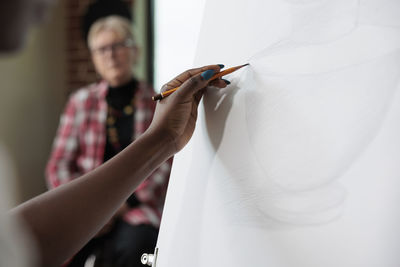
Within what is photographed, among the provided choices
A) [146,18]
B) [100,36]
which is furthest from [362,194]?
[146,18]

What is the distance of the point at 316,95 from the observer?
1.65 feet

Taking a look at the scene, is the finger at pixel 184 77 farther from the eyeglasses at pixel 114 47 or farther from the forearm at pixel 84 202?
the eyeglasses at pixel 114 47

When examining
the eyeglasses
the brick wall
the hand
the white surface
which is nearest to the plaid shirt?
the eyeglasses

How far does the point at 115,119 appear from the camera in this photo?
1.35 metres

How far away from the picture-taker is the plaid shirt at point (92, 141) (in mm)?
1273

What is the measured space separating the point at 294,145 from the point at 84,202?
25 centimetres

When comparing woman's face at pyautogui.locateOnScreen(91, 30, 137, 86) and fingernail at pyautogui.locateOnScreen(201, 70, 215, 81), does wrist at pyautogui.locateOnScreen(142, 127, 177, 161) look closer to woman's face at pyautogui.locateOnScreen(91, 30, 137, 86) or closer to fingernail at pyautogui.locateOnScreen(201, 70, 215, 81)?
fingernail at pyautogui.locateOnScreen(201, 70, 215, 81)

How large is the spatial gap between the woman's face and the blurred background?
0.33 m

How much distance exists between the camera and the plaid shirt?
127 cm

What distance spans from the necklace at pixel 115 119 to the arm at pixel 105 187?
29.5 inches

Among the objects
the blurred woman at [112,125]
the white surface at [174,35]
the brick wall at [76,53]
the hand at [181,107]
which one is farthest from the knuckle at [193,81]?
the brick wall at [76,53]

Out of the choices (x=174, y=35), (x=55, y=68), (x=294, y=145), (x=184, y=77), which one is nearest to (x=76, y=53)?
(x=55, y=68)

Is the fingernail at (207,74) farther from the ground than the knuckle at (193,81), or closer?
farther from the ground

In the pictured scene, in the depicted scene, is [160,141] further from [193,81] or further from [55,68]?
[55,68]
